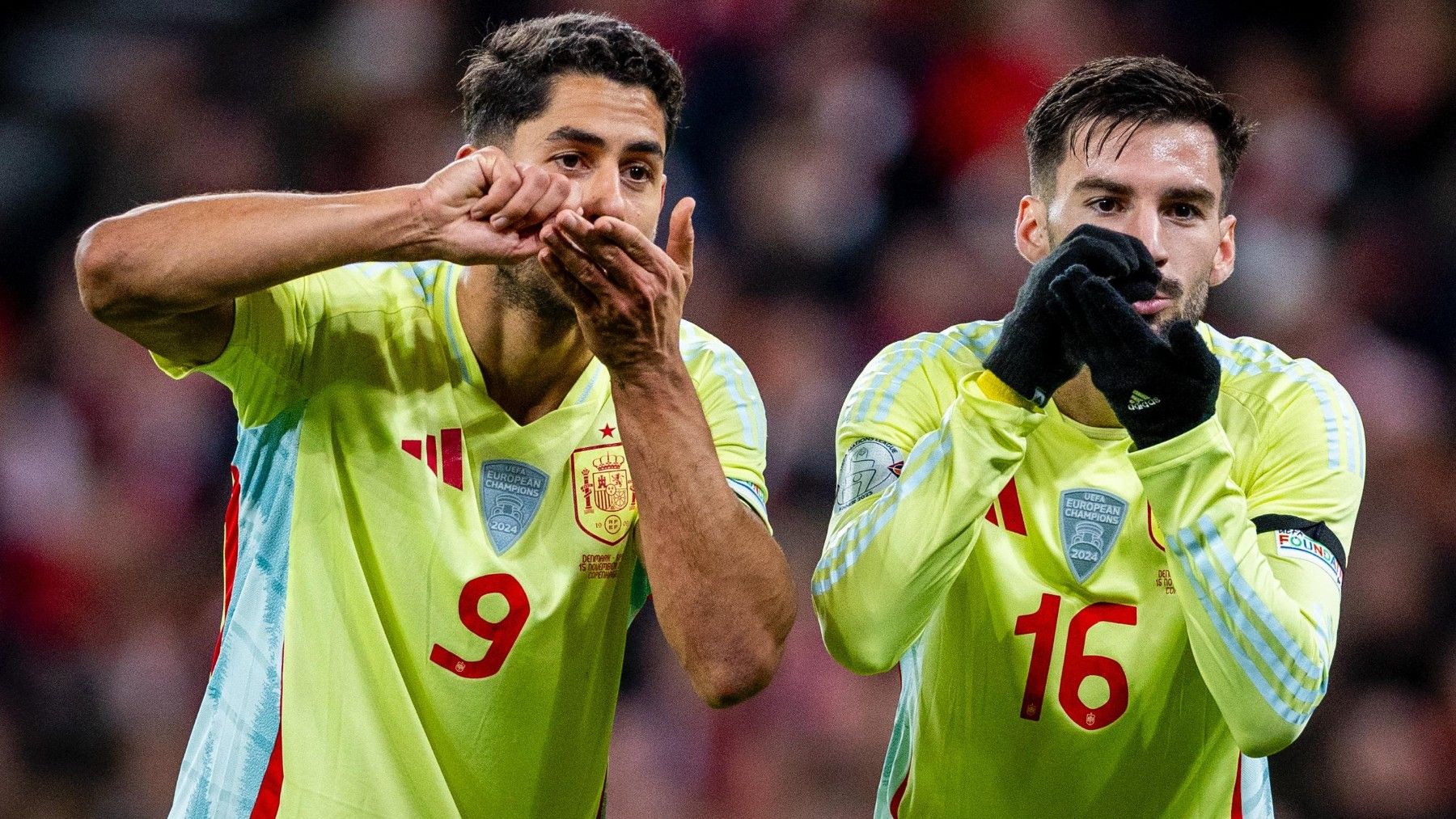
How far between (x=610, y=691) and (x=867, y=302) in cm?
355

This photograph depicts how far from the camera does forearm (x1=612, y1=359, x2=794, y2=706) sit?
277cm

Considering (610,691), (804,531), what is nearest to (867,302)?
(804,531)

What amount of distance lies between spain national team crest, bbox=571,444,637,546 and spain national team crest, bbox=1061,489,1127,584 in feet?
2.87

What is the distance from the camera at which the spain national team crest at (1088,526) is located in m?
3.11

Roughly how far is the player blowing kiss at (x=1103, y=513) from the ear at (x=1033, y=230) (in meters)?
0.02

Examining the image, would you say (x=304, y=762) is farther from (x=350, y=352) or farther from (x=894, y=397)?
(x=894, y=397)

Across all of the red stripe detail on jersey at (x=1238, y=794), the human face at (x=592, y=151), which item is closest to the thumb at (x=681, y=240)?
the human face at (x=592, y=151)

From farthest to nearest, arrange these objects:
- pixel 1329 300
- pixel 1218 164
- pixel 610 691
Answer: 1. pixel 1329 300
2. pixel 1218 164
3. pixel 610 691

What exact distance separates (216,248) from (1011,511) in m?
1.60

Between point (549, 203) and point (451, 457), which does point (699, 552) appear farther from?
point (549, 203)

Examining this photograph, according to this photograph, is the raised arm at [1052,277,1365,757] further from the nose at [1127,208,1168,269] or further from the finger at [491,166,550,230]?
the finger at [491,166,550,230]

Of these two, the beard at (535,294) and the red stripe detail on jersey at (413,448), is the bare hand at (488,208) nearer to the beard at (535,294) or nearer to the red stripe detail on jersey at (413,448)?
the beard at (535,294)

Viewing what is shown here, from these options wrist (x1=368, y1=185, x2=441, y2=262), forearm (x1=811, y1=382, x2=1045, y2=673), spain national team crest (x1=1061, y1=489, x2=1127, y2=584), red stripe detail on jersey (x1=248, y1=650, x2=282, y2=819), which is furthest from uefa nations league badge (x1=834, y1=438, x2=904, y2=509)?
red stripe detail on jersey (x1=248, y1=650, x2=282, y2=819)

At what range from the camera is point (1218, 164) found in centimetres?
330
